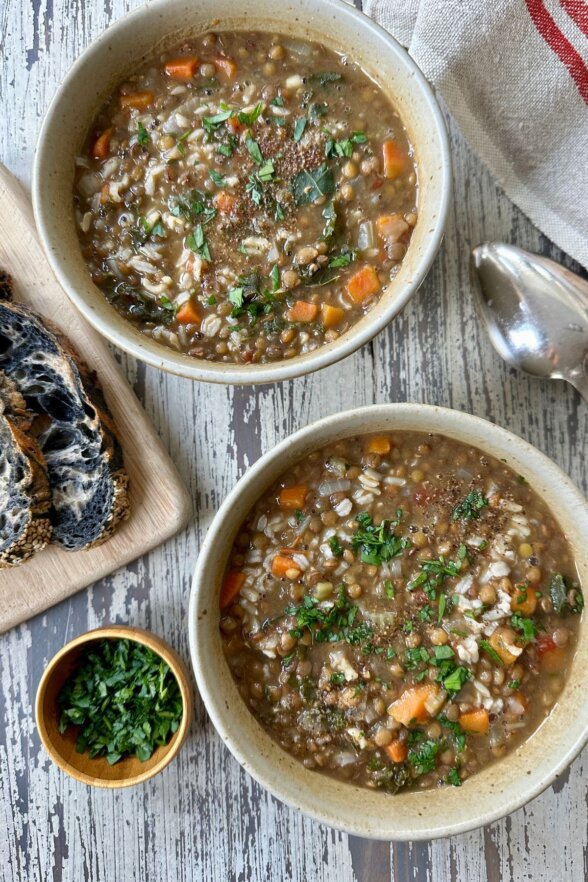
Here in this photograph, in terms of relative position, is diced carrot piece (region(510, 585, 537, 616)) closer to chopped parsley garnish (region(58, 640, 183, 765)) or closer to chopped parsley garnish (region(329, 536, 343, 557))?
chopped parsley garnish (region(329, 536, 343, 557))

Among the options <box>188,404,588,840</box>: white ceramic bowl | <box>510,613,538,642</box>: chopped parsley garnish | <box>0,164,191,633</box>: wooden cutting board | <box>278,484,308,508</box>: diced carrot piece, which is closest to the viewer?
<box>188,404,588,840</box>: white ceramic bowl

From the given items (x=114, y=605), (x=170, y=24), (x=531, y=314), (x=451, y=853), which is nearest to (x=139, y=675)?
(x=114, y=605)

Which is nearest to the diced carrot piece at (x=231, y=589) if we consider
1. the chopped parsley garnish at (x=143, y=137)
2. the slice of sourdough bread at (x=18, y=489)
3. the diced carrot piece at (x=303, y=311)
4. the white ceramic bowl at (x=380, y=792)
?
the white ceramic bowl at (x=380, y=792)

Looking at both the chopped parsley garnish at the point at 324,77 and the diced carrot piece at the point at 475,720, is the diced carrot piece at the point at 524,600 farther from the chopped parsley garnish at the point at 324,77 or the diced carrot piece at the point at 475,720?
the chopped parsley garnish at the point at 324,77

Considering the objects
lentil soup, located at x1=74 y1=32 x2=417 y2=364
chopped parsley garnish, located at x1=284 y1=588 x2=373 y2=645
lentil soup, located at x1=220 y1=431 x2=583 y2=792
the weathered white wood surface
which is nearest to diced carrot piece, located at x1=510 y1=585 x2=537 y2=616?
lentil soup, located at x1=220 y1=431 x2=583 y2=792

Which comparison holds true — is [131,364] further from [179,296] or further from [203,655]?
[203,655]
